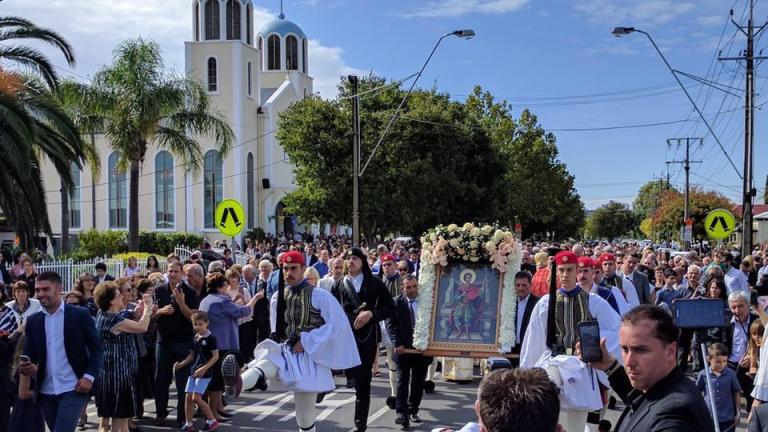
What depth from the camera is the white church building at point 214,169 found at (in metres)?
57.5

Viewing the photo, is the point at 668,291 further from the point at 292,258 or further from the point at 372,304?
the point at 292,258

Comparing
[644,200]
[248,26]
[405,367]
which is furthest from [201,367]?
[644,200]

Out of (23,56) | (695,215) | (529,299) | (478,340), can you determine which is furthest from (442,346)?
(695,215)

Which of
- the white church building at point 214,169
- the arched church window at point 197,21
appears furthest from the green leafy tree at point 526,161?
the arched church window at point 197,21

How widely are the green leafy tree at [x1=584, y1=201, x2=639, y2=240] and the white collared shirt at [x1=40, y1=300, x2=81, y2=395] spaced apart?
140352 millimetres

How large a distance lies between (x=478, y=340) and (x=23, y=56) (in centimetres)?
1489

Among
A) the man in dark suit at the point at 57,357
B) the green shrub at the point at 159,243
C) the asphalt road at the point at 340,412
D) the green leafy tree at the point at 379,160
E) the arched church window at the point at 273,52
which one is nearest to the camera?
→ the man in dark suit at the point at 57,357

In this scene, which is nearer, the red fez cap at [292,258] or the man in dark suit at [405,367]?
the red fez cap at [292,258]

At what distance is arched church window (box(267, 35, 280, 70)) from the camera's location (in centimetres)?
7069

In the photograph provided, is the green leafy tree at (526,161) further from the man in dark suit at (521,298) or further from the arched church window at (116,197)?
the man in dark suit at (521,298)

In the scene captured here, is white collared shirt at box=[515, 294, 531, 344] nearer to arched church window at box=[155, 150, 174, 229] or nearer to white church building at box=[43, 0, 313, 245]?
white church building at box=[43, 0, 313, 245]

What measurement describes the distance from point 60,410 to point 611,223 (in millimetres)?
143459

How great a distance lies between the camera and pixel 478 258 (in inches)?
422

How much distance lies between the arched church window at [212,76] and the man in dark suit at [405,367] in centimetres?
4941
